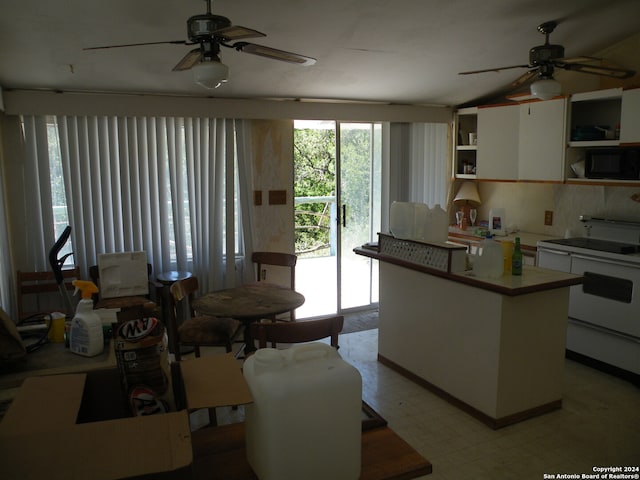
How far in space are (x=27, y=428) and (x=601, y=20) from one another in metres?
4.12

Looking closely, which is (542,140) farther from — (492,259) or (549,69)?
(492,259)

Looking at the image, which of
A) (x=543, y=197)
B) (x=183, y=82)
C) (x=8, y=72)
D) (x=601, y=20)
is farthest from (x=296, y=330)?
(x=543, y=197)

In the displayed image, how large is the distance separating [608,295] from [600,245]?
42 centimetres

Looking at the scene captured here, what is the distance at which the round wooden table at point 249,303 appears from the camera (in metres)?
3.22

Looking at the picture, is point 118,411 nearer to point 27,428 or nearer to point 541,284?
point 27,428

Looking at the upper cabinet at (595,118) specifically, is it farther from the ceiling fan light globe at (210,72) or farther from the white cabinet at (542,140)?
the ceiling fan light globe at (210,72)

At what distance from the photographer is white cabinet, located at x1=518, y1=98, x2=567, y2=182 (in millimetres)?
4281

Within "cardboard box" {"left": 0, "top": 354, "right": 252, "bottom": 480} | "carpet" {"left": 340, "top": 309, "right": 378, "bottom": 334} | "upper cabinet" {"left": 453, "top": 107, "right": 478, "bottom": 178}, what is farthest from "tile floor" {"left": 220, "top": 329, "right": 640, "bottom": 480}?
"upper cabinet" {"left": 453, "top": 107, "right": 478, "bottom": 178}

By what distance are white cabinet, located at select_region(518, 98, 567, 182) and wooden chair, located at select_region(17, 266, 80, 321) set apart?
12.6 ft

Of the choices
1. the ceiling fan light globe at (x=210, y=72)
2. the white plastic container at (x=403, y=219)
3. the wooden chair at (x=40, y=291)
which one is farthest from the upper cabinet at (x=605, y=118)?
the wooden chair at (x=40, y=291)

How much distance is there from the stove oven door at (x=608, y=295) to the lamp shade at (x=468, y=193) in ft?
5.43

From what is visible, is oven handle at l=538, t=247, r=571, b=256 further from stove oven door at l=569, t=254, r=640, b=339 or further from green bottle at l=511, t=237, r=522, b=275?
green bottle at l=511, t=237, r=522, b=275

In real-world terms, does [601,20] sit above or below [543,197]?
above

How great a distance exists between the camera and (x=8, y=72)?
11.4ft
